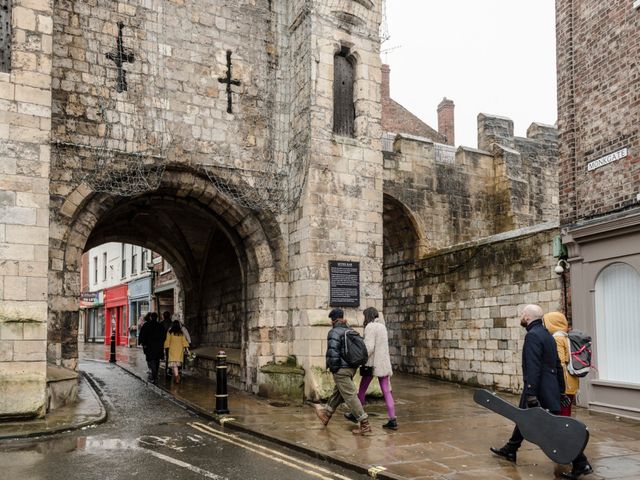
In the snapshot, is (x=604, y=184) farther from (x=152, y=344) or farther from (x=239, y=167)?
(x=152, y=344)

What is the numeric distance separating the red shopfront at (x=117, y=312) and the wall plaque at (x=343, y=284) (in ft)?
82.8

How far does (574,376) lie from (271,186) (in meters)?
6.90

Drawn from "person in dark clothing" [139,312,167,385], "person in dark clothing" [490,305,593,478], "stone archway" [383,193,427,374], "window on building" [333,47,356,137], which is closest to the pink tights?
"person in dark clothing" [490,305,593,478]

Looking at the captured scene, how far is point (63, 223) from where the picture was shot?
35.0ft

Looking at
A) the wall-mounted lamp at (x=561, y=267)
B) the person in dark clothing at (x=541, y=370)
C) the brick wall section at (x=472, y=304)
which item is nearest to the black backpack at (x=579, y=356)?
the person in dark clothing at (x=541, y=370)

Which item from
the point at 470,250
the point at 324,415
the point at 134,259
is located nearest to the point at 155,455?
the point at 324,415

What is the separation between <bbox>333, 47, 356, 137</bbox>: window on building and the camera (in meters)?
12.3

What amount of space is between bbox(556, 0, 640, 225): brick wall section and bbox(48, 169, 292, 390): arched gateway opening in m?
5.31

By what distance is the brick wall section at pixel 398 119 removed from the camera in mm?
28547

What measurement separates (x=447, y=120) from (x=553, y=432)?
25.1 metres

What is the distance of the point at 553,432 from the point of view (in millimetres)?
6133

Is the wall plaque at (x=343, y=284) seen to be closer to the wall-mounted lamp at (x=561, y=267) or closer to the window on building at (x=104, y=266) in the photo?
the wall-mounted lamp at (x=561, y=267)

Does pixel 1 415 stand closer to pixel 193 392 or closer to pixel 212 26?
pixel 193 392

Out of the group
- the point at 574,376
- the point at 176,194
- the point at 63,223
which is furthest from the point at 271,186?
the point at 574,376
